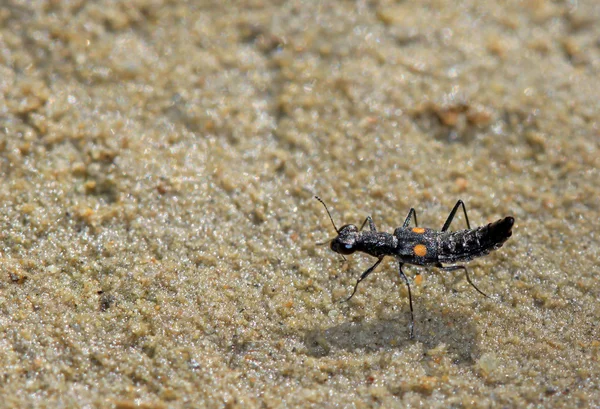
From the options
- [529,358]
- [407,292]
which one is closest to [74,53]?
[407,292]

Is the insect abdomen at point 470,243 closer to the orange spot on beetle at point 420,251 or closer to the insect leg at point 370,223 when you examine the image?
the orange spot on beetle at point 420,251

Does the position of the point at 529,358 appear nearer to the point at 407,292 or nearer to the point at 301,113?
the point at 407,292

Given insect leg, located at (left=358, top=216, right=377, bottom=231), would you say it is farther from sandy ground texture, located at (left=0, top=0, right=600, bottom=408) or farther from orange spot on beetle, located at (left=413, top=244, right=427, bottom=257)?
orange spot on beetle, located at (left=413, top=244, right=427, bottom=257)

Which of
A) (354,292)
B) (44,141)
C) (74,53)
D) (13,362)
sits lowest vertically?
(13,362)

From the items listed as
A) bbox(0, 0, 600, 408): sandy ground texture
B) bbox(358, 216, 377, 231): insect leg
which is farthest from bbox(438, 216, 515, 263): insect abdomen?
bbox(358, 216, 377, 231): insect leg

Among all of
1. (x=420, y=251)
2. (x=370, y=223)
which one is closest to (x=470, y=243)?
(x=420, y=251)

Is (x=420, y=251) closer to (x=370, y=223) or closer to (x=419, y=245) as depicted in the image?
(x=419, y=245)

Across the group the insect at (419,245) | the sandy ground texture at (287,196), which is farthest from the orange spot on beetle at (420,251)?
the sandy ground texture at (287,196)
